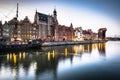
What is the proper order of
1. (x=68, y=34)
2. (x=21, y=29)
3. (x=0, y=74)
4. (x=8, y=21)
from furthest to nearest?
(x=68, y=34) < (x=8, y=21) < (x=21, y=29) < (x=0, y=74)

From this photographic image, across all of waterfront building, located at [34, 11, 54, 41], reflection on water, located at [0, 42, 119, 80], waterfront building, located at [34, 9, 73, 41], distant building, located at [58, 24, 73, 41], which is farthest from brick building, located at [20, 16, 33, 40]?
reflection on water, located at [0, 42, 119, 80]

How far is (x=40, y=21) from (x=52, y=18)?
17.3m

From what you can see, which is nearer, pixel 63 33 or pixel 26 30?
pixel 26 30

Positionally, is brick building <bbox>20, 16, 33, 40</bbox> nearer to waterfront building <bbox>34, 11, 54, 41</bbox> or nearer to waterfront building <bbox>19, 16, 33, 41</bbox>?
waterfront building <bbox>19, 16, 33, 41</bbox>

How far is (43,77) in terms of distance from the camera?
23.7 metres

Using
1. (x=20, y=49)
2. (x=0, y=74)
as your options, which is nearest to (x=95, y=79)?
(x=0, y=74)

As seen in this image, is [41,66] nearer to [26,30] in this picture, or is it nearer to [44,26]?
[26,30]

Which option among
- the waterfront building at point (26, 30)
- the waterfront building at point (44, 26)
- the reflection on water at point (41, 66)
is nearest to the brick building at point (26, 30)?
the waterfront building at point (26, 30)

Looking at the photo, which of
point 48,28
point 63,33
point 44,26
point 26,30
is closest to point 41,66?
point 26,30

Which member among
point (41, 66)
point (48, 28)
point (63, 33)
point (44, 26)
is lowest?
point (41, 66)

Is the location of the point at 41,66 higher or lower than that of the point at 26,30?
lower

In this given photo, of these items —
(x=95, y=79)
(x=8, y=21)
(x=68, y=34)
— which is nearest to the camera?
(x=95, y=79)

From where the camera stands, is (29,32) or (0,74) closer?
(0,74)

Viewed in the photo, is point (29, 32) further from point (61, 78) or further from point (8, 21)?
point (61, 78)
